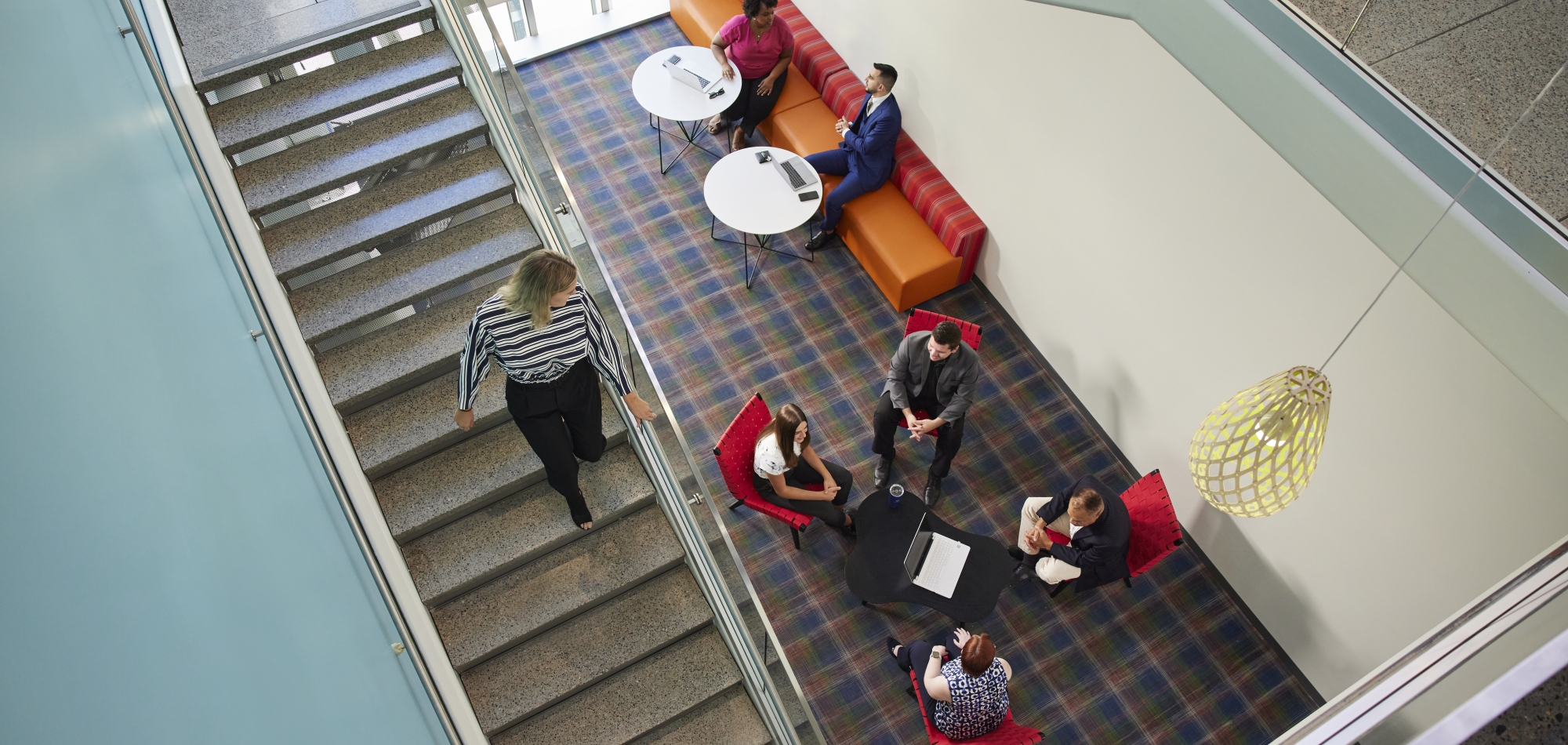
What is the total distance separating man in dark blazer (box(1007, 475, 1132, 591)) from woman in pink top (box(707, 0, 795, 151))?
4.26m

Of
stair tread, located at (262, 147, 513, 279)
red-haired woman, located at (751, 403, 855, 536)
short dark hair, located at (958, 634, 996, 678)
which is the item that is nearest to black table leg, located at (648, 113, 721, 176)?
stair tread, located at (262, 147, 513, 279)

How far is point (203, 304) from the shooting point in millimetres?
3422

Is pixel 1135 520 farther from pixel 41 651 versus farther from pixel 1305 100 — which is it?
pixel 41 651

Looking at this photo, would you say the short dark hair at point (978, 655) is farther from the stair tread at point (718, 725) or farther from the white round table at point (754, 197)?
the white round table at point (754, 197)

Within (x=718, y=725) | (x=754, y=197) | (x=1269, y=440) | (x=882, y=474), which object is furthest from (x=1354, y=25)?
(x=754, y=197)

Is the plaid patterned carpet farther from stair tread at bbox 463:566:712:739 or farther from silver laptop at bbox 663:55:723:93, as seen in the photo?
stair tread at bbox 463:566:712:739

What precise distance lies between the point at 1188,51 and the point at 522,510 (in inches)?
160

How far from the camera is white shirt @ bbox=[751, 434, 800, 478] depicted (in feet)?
18.3

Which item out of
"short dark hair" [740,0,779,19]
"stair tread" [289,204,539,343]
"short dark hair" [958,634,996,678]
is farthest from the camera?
"short dark hair" [740,0,779,19]

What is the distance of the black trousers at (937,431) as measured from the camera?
21.0 feet

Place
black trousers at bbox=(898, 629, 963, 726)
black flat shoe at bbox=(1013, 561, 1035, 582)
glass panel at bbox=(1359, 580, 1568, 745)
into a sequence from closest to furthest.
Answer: glass panel at bbox=(1359, 580, 1568, 745) < black trousers at bbox=(898, 629, 963, 726) < black flat shoe at bbox=(1013, 561, 1035, 582)

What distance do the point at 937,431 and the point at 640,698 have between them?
2.65m

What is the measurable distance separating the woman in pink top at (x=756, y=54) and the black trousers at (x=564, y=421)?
13.6ft

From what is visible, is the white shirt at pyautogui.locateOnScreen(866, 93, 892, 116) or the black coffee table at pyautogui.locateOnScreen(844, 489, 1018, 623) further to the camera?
the white shirt at pyautogui.locateOnScreen(866, 93, 892, 116)
